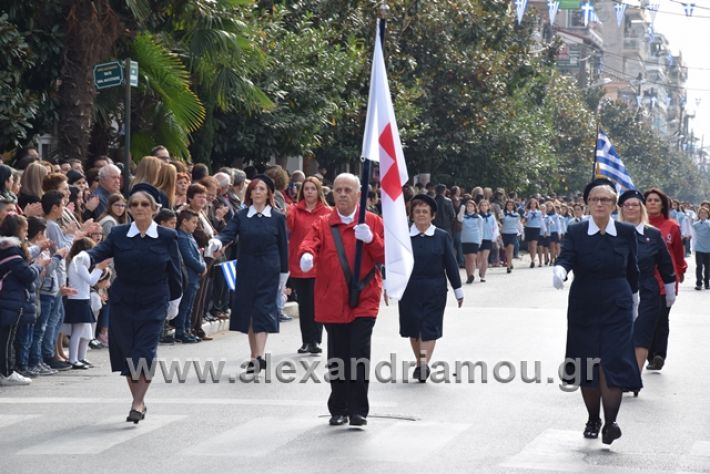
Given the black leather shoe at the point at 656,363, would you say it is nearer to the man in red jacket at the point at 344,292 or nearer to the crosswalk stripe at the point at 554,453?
the crosswalk stripe at the point at 554,453

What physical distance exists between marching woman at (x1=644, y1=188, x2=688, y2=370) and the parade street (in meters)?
0.21

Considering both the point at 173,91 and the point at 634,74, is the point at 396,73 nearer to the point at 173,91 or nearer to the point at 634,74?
the point at 173,91

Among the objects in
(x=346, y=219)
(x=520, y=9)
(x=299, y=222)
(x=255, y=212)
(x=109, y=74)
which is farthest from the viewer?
(x=520, y=9)

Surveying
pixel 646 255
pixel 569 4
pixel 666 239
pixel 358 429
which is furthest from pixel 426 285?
pixel 569 4

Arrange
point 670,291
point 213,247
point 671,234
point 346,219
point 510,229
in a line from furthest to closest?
point 510,229
point 671,234
point 213,247
point 670,291
point 346,219

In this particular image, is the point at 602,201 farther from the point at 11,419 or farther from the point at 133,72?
the point at 133,72

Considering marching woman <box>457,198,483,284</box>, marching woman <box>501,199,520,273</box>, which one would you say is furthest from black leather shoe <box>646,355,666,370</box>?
Answer: marching woman <box>501,199,520,273</box>

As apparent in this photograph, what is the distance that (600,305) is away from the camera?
10.0m

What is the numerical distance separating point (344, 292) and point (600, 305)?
1.85 m

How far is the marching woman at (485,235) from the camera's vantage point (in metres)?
30.3

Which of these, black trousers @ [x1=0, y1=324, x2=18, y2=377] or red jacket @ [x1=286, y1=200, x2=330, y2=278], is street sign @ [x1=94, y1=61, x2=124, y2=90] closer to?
red jacket @ [x1=286, y1=200, x2=330, y2=278]

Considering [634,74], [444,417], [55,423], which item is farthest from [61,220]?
[634,74]

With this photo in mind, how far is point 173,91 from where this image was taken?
68.4ft

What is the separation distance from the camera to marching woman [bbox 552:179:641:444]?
9.94 metres
